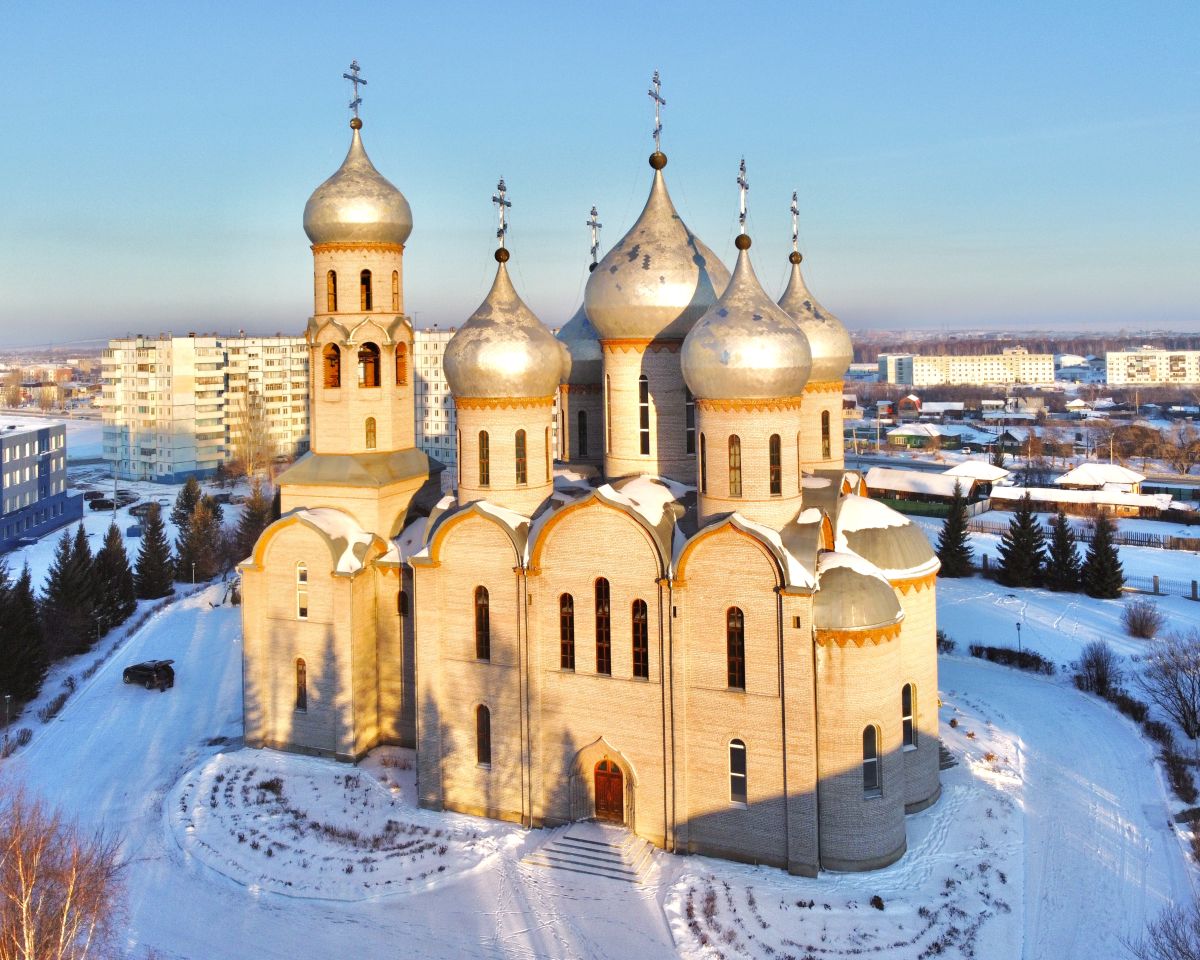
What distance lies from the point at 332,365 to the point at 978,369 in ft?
568

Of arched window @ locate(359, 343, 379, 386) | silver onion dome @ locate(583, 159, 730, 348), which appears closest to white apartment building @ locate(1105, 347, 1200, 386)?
silver onion dome @ locate(583, 159, 730, 348)

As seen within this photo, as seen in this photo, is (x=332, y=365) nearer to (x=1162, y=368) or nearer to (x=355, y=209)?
(x=355, y=209)

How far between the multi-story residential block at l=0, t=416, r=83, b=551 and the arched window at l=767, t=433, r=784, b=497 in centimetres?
3687

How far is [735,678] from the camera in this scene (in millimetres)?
15422

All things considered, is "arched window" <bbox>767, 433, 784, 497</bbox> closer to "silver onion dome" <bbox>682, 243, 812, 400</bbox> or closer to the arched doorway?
"silver onion dome" <bbox>682, 243, 812, 400</bbox>

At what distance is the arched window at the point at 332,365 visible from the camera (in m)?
20.6

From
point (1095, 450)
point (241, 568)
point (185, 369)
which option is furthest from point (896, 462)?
point (241, 568)

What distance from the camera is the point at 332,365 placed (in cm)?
2077

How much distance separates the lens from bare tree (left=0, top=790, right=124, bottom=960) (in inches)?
403

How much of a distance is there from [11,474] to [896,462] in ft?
183

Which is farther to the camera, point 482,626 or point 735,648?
point 482,626

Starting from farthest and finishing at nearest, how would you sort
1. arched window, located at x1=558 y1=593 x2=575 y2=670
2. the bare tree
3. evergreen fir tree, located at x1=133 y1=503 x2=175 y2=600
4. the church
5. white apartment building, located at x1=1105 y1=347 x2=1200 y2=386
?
white apartment building, located at x1=1105 y1=347 x2=1200 y2=386 < evergreen fir tree, located at x1=133 y1=503 x2=175 y2=600 < arched window, located at x1=558 y1=593 x2=575 y2=670 < the church < the bare tree

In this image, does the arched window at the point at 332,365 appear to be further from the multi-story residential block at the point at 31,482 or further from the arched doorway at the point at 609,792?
the multi-story residential block at the point at 31,482

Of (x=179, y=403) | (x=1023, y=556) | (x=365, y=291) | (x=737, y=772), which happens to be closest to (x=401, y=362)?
(x=365, y=291)
